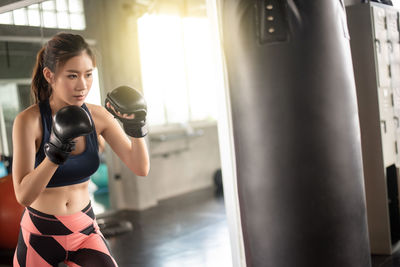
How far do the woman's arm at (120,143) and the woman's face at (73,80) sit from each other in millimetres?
144

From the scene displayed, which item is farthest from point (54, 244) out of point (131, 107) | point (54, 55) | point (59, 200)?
point (54, 55)

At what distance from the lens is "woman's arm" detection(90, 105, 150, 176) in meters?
1.81

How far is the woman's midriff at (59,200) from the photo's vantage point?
165cm

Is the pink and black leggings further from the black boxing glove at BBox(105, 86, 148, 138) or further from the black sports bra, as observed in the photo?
the black boxing glove at BBox(105, 86, 148, 138)

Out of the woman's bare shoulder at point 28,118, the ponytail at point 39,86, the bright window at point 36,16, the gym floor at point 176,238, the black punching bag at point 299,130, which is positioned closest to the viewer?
the black punching bag at point 299,130

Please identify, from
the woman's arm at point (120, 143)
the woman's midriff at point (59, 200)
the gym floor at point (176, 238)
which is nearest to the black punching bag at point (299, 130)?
the woman's arm at point (120, 143)

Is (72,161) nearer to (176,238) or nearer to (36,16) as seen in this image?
(36,16)

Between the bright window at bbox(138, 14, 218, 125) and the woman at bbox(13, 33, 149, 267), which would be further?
the bright window at bbox(138, 14, 218, 125)

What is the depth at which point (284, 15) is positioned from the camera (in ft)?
3.80

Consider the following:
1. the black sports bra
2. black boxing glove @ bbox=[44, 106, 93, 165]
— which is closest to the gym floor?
the black sports bra

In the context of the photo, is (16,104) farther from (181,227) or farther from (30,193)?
(181,227)

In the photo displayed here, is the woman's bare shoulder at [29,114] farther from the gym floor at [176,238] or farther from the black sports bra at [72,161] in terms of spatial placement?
the gym floor at [176,238]

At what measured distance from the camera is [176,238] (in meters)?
4.07

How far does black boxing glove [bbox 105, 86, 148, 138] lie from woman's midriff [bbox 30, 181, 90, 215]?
1.04ft
